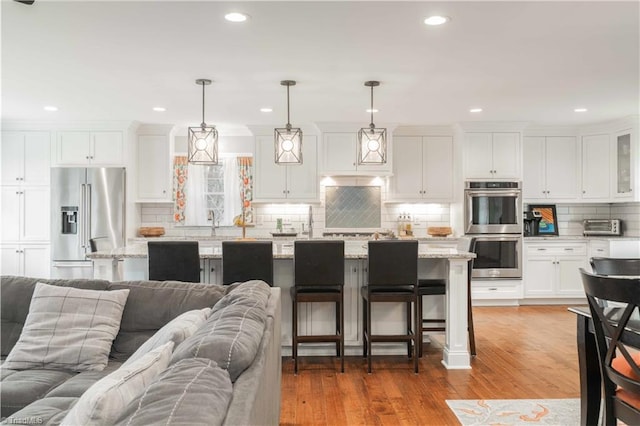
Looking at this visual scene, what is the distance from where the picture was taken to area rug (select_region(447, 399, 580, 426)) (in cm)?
286

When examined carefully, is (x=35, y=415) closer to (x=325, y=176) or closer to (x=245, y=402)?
(x=245, y=402)

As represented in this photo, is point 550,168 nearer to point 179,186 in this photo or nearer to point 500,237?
point 500,237

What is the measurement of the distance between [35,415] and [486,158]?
20.0 feet

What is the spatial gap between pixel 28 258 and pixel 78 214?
3.17ft

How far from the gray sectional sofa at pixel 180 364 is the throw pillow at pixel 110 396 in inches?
0.8

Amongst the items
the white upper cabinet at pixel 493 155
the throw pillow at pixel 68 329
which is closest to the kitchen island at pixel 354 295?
the throw pillow at pixel 68 329

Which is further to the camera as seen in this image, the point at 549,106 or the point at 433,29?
the point at 549,106

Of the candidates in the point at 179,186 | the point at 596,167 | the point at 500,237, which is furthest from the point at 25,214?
the point at 596,167

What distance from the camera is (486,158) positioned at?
6.56 meters

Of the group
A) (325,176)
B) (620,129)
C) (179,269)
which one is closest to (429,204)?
(325,176)

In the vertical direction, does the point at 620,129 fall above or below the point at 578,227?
above

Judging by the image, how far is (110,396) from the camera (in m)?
1.20

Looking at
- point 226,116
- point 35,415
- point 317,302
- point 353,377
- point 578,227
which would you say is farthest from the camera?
point 578,227

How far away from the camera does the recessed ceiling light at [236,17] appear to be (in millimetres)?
2867
